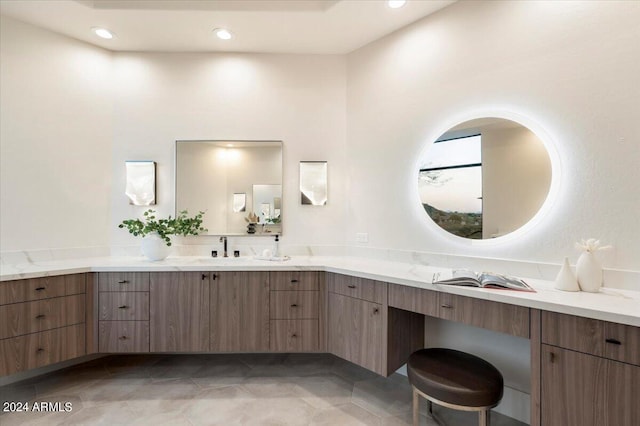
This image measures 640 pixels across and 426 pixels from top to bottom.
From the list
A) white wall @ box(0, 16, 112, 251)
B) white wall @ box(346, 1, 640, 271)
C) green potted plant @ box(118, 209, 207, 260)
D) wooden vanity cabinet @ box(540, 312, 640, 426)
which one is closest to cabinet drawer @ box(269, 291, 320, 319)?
white wall @ box(346, 1, 640, 271)

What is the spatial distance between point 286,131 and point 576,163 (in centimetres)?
231

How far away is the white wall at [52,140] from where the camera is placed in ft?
7.71

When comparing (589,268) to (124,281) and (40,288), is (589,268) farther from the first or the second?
(40,288)

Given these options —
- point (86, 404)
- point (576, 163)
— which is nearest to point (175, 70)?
point (86, 404)

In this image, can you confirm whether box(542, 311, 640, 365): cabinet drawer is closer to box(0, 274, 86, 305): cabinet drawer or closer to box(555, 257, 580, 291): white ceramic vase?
box(555, 257, 580, 291): white ceramic vase

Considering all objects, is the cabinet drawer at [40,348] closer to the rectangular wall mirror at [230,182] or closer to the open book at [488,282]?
the rectangular wall mirror at [230,182]

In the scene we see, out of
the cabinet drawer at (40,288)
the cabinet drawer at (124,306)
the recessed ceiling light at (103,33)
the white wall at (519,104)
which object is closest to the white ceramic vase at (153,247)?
the cabinet drawer at (124,306)

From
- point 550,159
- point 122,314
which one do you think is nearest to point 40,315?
point 122,314

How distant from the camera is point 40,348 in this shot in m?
2.04

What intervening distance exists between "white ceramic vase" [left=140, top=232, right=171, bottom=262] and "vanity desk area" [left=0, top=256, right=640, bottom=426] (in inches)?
5.1

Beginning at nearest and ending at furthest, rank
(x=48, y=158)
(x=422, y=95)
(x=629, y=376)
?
(x=629, y=376) → (x=422, y=95) → (x=48, y=158)

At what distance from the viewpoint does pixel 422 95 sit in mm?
2352

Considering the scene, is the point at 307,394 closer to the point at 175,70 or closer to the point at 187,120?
the point at 187,120

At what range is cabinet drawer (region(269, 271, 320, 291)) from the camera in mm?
2307
